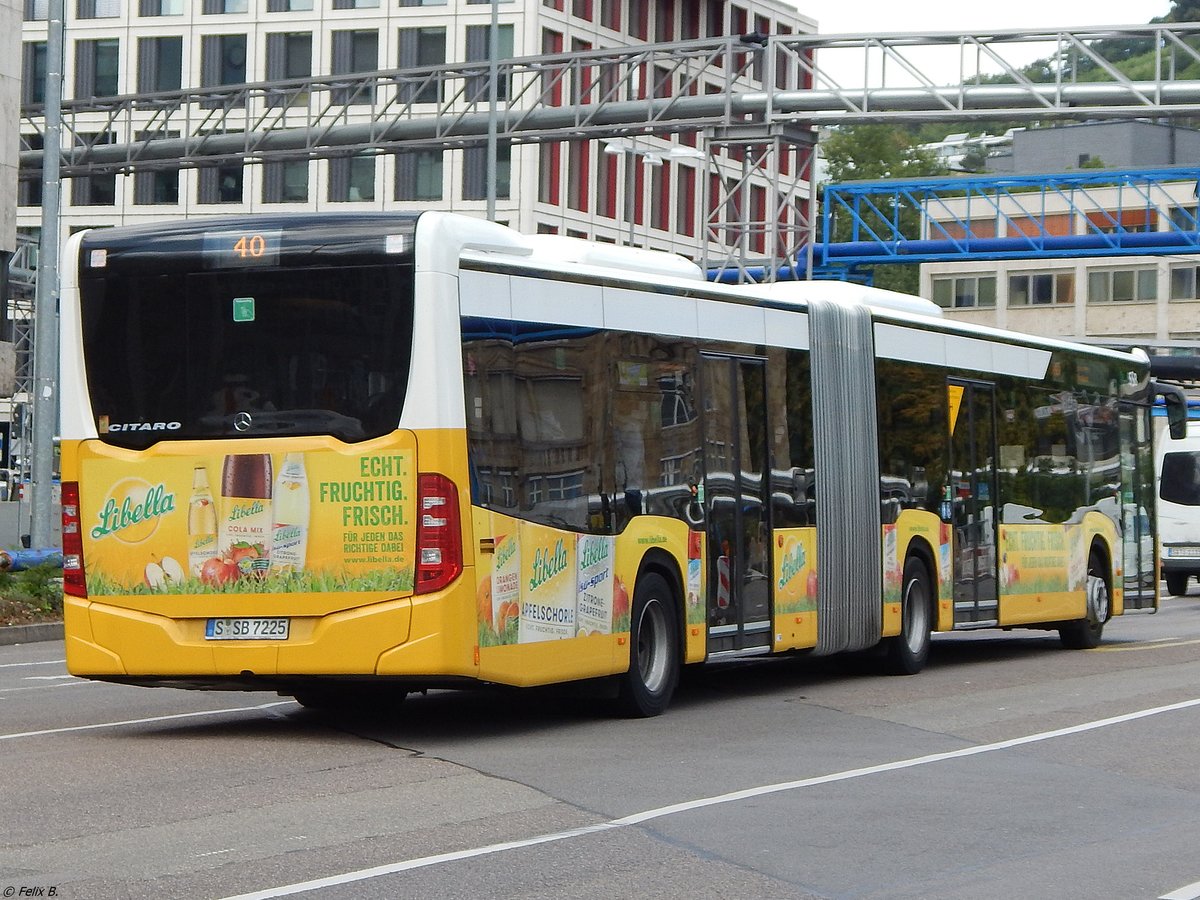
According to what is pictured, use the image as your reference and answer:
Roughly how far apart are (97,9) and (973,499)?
2699 inches

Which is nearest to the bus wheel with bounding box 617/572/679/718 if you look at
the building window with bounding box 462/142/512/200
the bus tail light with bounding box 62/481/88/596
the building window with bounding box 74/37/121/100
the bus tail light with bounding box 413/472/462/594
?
the bus tail light with bounding box 413/472/462/594

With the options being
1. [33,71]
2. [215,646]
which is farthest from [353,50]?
[215,646]

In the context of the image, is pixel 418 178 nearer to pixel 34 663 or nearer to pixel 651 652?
pixel 34 663

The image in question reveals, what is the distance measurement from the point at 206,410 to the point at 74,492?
3.33 feet

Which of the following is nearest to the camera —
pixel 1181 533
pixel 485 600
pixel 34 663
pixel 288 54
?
pixel 485 600

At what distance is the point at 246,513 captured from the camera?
1238 cm

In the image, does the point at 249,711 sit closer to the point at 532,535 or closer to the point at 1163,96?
the point at 532,535

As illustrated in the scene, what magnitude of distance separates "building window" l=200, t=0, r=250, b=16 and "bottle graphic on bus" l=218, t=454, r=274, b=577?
7000 centimetres

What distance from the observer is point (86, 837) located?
8.88 meters

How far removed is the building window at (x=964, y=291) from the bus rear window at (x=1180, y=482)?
80.6 meters

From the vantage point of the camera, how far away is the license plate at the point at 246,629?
12.3m

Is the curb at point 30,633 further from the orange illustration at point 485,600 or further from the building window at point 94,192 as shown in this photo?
the building window at point 94,192

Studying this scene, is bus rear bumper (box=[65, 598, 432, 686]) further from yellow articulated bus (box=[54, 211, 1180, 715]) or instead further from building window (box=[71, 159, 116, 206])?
building window (box=[71, 159, 116, 206])

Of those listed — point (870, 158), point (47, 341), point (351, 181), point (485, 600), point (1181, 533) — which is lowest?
point (1181, 533)
